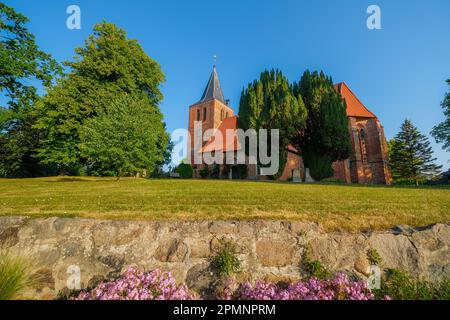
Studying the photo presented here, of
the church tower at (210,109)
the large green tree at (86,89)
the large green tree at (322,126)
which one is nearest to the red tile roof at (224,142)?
the church tower at (210,109)

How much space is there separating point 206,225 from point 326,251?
2056mm

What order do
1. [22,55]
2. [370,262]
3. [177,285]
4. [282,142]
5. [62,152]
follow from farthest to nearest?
[62,152] < [282,142] < [22,55] < [370,262] < [177,285]

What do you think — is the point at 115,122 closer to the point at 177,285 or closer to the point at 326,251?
the point at 177,285

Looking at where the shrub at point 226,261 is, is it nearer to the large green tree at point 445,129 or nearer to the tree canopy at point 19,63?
the tree canopy at point 19,63

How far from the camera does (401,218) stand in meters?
4.30

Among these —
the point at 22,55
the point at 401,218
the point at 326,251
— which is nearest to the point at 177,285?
the point at 326,251

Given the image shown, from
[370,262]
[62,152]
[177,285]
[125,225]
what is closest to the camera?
[177,285]

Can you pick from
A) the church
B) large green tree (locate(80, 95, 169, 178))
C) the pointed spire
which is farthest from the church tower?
large green tree (locate(80, 95, 169, 178))

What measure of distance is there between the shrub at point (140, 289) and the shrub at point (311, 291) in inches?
28.2

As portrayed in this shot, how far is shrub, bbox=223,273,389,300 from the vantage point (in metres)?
2.66

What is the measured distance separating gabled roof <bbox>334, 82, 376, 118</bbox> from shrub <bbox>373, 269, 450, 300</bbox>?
27.1m

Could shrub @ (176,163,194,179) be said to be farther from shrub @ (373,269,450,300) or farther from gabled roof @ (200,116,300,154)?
shrub @ (373,269,450,300)
